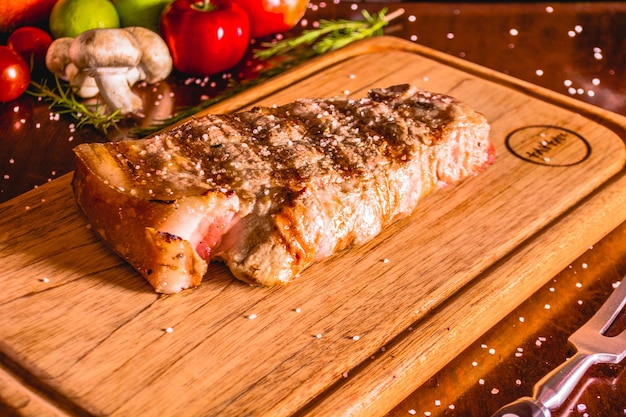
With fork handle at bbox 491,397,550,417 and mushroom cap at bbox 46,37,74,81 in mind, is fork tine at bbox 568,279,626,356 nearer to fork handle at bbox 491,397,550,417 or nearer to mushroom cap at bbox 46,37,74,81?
fork handle at bbox 491,397,550,417

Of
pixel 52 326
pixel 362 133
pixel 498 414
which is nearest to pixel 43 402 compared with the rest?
pixel 52 326

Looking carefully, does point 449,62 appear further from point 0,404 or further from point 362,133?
point 0,404

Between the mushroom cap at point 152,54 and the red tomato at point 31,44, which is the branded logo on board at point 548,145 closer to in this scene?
the mushroom cap at point 152,54

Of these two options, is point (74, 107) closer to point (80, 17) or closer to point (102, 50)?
point (102, 50)

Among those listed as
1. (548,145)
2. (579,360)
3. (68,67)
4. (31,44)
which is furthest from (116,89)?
(579,360)

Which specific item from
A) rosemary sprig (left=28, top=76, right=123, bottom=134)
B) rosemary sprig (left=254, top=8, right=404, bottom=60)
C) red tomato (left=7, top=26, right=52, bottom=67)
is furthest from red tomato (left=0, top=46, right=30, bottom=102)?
rosemary sprig (left=254, top=8, right=404, bottom=60)

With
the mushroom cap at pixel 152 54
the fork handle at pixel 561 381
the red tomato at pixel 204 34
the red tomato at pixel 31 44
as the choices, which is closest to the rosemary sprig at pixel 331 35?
the red tomato at pixel 204 34
